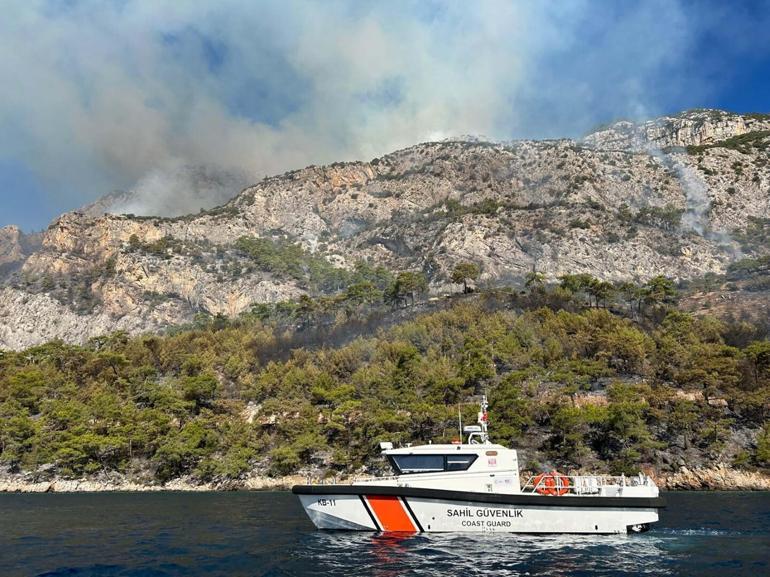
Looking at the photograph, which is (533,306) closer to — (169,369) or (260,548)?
(169,369)

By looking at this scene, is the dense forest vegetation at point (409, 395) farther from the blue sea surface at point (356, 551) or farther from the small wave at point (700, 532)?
the small wave at point (700, 532)

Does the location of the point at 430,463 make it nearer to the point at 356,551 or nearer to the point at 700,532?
the point at 356,551

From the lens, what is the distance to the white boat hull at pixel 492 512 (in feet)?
92.9

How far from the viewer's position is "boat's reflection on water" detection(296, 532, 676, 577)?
2189 cm

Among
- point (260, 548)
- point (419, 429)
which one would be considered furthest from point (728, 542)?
point (419, 429)

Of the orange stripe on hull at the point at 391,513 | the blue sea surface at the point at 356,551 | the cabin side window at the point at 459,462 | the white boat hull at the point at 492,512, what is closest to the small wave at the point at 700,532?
the blue sea surface at the point at 356,551

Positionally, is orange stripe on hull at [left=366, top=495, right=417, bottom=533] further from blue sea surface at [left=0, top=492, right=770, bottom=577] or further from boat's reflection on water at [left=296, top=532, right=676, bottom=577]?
blue sea surface at [left=0, top=492, right=770, bottom=577]

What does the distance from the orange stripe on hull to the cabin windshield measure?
176cm

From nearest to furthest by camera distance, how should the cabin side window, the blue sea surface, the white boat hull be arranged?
the blue sea surface
the white boat hull
the cabin side window

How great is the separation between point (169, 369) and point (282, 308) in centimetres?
6278

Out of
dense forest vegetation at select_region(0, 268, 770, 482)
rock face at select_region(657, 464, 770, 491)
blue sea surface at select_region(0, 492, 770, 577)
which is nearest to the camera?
blue sea surface at select_region(0, 492, 770, 577)

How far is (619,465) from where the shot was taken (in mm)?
74750

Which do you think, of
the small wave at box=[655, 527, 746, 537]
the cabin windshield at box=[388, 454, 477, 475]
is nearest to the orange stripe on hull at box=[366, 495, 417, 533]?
the cabin windshield at box=[388, 454, 477, 475]

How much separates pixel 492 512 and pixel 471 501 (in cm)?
119
